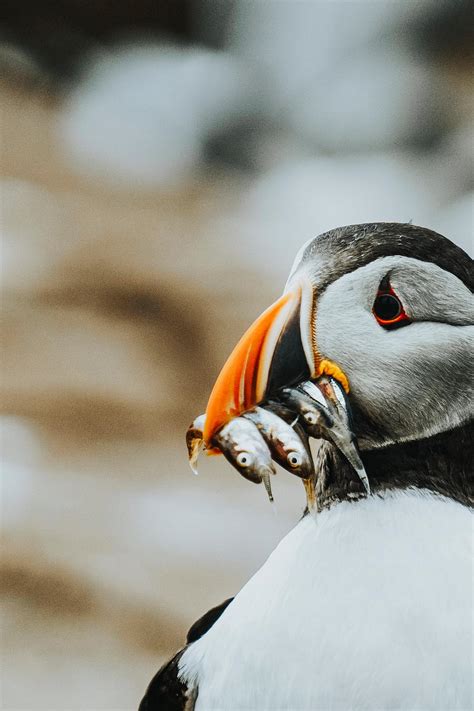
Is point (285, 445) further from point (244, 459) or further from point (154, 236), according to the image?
point (154, 236)

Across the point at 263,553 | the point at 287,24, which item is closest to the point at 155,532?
the point at 263,553

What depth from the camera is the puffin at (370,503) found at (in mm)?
792

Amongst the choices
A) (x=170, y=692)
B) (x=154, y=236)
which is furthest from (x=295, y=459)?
(x=154, y=236)

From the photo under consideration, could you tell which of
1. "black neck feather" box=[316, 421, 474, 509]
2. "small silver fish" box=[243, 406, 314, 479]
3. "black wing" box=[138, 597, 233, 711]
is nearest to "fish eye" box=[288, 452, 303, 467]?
"small silver fish" box=[243, 406, 314, 479]

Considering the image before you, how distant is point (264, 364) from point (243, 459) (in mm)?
93

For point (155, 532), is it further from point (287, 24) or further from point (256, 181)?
point (287, 24)

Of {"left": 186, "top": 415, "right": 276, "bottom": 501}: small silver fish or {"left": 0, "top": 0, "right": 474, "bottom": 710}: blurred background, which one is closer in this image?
{"left": 186, "top": 415, "right": 276, "bottom": 501}: small silver fish

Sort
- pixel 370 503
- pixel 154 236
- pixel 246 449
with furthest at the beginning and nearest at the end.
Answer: pixel 154 236, pixel 370 503, pixel 246 449

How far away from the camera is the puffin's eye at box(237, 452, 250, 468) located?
0.77 m

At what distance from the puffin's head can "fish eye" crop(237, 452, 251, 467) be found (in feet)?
0.13

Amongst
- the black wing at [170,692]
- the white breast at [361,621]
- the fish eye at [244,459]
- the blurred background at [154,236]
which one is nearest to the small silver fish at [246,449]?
the fish eye at [244,459]

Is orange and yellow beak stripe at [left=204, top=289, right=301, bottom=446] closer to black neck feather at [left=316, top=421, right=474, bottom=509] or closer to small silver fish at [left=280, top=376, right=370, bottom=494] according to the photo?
small silver fish at [left=280, top=376, right=370, bottom=494]

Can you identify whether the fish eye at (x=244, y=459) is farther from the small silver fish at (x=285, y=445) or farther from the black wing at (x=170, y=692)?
the black wing at (x=170, y=692)

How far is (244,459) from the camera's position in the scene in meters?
0.77
